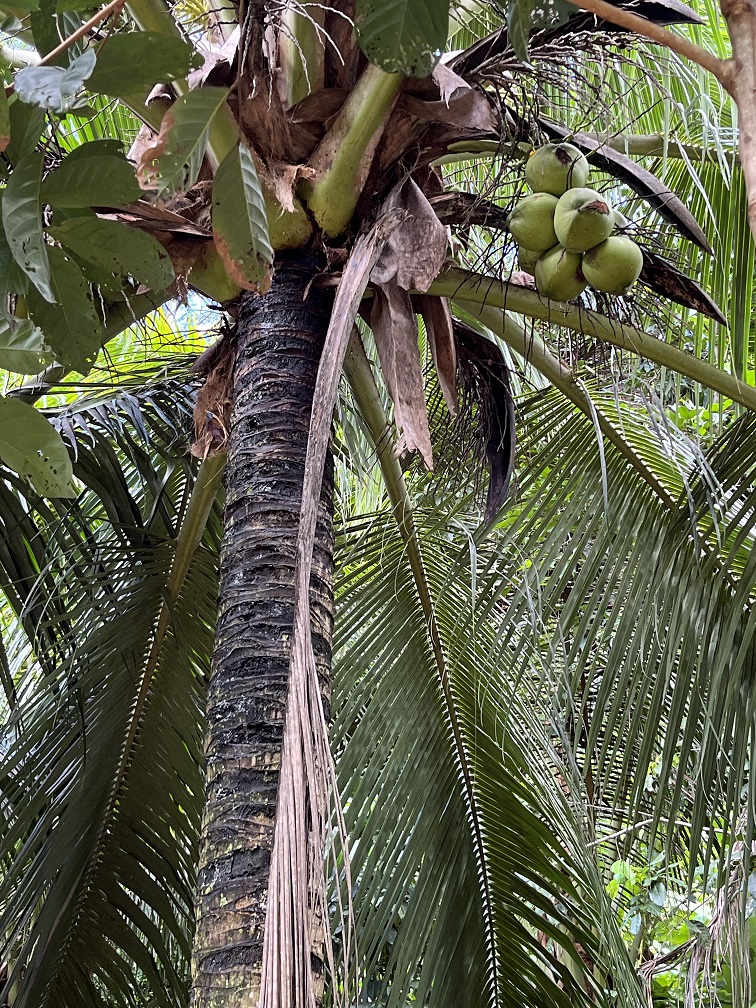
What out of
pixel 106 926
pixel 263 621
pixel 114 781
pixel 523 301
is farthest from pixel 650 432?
pixel 106 926

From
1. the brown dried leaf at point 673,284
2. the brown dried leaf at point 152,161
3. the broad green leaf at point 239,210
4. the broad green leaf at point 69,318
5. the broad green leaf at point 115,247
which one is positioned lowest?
the broad green leaf at point 69,318

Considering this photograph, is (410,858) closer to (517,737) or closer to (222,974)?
(517,737)

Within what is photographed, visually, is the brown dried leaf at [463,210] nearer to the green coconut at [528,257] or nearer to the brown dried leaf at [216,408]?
the green coconut at [528,257]

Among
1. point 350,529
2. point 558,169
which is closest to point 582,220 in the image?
point 558,169

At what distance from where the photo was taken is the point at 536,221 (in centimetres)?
160

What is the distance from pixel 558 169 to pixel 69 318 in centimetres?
86

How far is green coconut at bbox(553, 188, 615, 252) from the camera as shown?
1.50m

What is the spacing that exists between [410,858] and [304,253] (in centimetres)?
153

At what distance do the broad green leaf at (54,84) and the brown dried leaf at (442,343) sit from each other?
1.11 metres

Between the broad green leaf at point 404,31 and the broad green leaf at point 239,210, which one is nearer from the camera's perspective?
the broad green leaf at point 404,31

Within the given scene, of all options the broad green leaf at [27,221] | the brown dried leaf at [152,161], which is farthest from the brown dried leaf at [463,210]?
the broad green leaf at [27,221]

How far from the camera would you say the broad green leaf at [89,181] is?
107 centimetres

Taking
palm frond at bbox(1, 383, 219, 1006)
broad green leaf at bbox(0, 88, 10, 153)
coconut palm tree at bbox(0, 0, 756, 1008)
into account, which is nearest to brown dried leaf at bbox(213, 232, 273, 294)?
coconut palm tree at bbox(0, 0, 756, 1008)

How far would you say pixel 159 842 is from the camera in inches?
103
